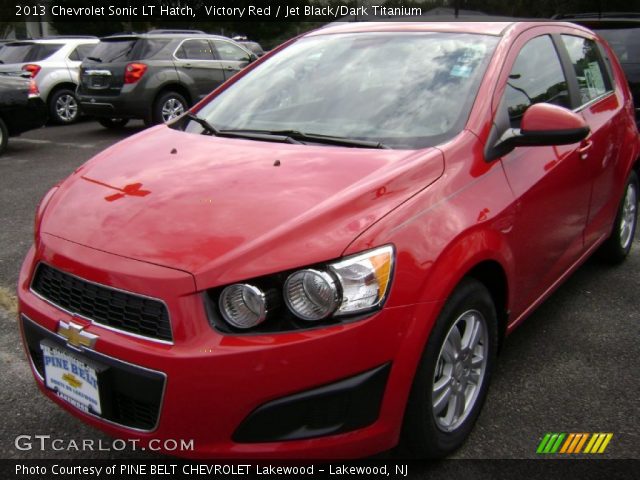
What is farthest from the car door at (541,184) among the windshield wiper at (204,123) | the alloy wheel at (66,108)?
the alloy wheel at (66,108)

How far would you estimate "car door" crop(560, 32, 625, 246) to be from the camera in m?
3.46

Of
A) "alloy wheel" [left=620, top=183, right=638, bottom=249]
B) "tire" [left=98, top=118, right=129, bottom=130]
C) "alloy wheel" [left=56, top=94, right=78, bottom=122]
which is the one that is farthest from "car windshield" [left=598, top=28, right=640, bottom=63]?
"alloy wheel" [left=56, top=94, right=78, bottom=122]

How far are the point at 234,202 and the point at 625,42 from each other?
6437mm

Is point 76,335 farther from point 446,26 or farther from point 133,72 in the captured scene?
point 133,72

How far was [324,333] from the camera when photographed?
188cm

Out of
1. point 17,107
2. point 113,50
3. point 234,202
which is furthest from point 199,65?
point 234,202

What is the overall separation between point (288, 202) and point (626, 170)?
9.17ft

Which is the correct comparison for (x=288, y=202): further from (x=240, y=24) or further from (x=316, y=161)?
(x=240, y=24)

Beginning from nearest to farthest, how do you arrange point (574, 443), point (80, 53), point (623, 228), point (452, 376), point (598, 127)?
point (452, 376) < point (574, 443) < point (598, 127) < point (623, 228) < point (80, 53)

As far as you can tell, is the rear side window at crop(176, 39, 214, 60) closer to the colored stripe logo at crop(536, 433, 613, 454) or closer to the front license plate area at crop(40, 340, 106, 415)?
the front license plate area at crop(40, 340, 106, 415)

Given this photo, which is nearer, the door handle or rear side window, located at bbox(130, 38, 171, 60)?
the door handle

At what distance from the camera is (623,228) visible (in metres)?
4.35

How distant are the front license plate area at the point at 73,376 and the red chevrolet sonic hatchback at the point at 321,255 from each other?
10 mm

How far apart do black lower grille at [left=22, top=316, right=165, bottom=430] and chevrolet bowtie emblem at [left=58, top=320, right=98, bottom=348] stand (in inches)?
1.2
